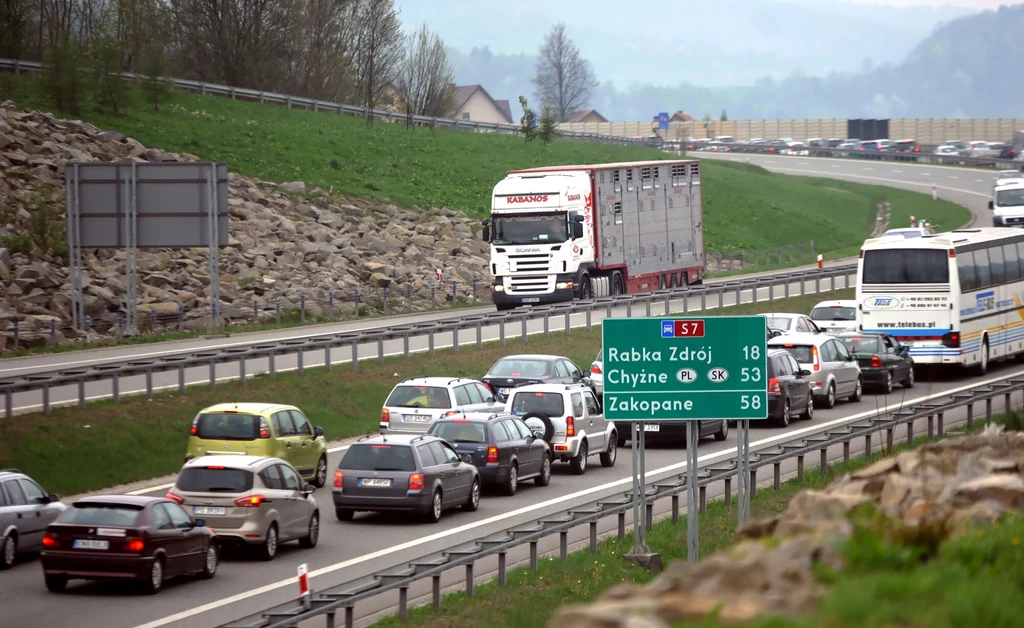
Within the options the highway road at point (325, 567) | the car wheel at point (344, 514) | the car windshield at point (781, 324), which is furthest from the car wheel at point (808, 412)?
the car wheel at point (344, 514)

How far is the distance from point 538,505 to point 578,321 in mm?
20907

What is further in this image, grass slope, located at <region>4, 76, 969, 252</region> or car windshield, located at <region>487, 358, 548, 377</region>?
grass slope, located at <region>4, 76, 969, 252</region>

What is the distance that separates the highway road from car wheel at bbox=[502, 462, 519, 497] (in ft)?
0.54

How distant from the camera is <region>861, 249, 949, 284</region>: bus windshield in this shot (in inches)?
1451

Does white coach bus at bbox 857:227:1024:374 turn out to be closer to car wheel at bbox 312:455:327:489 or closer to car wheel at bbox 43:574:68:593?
car wheel at bbox 312:455:327:489

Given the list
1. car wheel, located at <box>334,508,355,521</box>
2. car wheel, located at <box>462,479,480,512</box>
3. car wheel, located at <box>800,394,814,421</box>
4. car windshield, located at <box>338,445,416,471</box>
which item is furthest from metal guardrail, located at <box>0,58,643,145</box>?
car windshield, located at <box>338,445,416,471</box>

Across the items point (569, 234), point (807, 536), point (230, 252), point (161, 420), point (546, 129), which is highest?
point (546, 129)

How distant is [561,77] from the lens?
183 meters

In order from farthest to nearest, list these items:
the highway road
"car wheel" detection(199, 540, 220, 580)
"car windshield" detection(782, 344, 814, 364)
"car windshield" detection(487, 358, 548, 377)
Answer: "car windshield" detection(782, 344, 814, 364)
"car windshield" detection(487, 358, 548, 377)
"car wheel" detection(199, 540, 220, 580)
the highway road

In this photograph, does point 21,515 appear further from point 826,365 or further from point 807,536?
point 826,365

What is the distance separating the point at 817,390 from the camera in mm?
34281

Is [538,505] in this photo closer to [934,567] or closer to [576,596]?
[576,596]

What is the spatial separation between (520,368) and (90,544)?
16058 millimetres

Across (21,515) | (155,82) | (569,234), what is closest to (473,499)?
(21,515)
